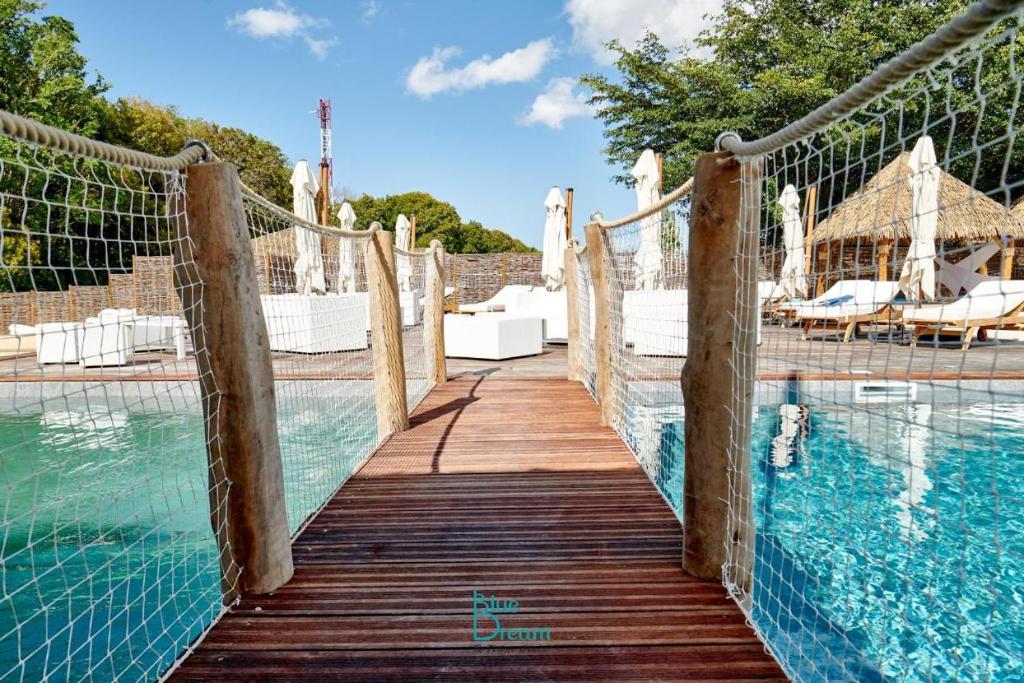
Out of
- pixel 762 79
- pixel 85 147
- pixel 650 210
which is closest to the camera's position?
pixel 85 147

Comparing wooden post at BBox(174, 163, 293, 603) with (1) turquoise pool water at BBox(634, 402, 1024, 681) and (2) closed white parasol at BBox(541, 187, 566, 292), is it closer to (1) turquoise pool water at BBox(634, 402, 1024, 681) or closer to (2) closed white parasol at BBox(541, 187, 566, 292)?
(1) turquoise pool water at BBox(634, 402, 1024, 681)

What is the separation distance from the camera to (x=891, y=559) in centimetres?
290

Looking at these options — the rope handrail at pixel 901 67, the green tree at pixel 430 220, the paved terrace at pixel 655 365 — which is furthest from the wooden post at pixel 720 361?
the green tree at pixel 430 220

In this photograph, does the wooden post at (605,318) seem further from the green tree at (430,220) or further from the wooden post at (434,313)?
the green tree at (430,220)

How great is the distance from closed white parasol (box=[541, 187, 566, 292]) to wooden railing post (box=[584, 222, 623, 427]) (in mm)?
5928

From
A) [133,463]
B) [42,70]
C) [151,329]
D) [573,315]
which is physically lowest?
[133,463]

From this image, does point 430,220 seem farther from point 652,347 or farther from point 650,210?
point 650,210

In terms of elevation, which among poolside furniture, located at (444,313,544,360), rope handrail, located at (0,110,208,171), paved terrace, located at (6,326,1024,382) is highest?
rope handrail, located at (0,110,208,171)

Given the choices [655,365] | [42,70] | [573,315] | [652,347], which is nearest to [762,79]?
[655,365]

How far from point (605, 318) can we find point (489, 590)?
2365mm

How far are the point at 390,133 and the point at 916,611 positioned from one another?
35879 mm

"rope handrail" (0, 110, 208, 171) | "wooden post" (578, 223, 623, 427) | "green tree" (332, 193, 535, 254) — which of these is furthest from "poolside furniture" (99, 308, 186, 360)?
"green tree" (332, 193, 535, 254)

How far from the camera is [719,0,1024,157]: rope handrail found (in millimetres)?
922

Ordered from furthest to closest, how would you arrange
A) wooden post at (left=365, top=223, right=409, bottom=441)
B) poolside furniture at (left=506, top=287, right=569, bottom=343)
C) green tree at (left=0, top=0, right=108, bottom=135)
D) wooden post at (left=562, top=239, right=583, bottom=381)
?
green tree at (left=0, top=0, right=108, bottom=135)
poolside furniture at (left=506, top=287, right=569, bottom=343)
wooden post at (left=562, top=239, right=583, bottom=381)
wooden post at (left=365, top=223, right=409, bottom=441)
